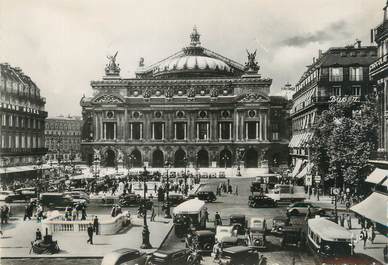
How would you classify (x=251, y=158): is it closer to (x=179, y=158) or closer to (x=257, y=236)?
(x=179, y=158)

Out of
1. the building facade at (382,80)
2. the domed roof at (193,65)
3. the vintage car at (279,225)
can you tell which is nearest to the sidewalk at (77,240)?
the vintage car at (279,225)

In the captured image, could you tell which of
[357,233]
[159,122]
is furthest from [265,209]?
[159,122]

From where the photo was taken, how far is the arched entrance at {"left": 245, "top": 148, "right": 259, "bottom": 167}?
89.7 metres

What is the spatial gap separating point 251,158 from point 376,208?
61.8m

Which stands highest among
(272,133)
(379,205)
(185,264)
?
(272,133)

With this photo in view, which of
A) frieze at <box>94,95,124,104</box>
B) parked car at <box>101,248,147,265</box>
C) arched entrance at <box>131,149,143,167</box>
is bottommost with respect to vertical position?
parked car at <box>101,248,147,265</box>

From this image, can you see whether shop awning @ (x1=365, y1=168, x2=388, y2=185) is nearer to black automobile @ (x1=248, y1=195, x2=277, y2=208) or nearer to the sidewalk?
black automobile @ (x1=248, y1=195, x2=277, y2=208)

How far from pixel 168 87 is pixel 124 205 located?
162 feet

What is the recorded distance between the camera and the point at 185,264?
2252 centimetres

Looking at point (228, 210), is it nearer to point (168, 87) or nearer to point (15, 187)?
point (15, 187)

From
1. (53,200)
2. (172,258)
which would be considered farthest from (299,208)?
(53,200)

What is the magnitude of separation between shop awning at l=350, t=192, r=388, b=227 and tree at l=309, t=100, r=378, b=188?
575 centimetres

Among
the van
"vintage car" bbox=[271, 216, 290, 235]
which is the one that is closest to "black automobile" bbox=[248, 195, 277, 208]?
"vintage car" bbox=[271, 216, 290, 235]

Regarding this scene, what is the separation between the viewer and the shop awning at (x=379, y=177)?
2951 cm
